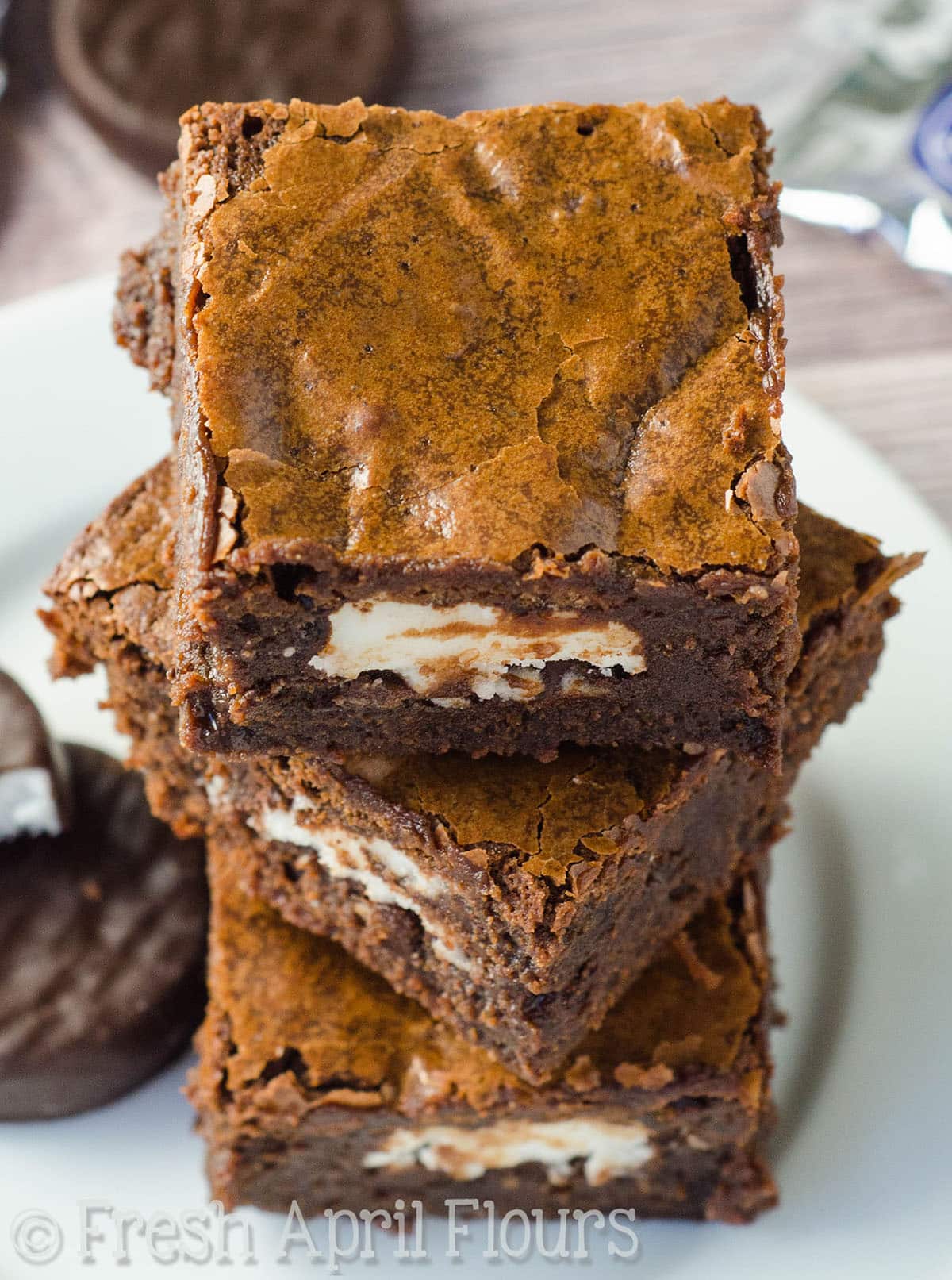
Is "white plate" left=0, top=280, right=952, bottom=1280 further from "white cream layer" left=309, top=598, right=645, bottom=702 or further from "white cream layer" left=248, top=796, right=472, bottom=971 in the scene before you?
"white cream layer" left=309, top=598, right=645, bottom=702

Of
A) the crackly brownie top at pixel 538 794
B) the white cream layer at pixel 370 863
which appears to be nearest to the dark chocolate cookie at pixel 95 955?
the white cream layer at pixel 370 863

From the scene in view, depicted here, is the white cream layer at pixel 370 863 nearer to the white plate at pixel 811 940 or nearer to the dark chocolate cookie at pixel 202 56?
the white plate at pixel 811 940

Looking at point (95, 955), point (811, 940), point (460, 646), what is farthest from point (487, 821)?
point (811, 940)

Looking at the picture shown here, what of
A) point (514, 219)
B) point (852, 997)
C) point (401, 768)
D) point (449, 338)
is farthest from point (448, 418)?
point (852, 997)

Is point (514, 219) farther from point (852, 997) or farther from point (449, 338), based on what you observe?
point (852, 997)

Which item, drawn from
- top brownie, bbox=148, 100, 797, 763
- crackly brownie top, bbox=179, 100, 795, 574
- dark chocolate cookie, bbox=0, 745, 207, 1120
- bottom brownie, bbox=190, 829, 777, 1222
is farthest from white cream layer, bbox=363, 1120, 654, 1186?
crackly brownie top, bbox=179, 100, 795, 574

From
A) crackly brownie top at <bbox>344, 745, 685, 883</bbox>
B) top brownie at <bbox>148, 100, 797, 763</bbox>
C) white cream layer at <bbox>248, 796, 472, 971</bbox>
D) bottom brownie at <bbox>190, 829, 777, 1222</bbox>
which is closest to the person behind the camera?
top brownie at <bbox>148, 100, 797, 763</bbox>
